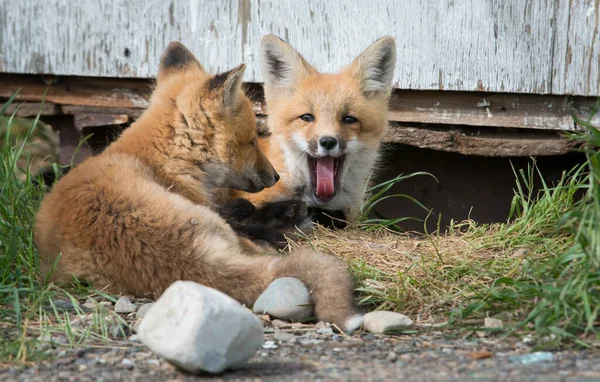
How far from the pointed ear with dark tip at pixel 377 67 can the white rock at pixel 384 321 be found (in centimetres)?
218

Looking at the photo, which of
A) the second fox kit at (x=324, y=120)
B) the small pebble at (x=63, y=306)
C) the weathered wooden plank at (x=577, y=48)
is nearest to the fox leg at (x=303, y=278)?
the small pebble at (x=63, y=306)

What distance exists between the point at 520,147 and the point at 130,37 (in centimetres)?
301

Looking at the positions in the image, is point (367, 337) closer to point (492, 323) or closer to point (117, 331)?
point (492, 323)

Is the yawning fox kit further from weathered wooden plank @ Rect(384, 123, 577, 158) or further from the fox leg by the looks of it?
weathered wooden plank @ Rect(384, 123, 577, 158)

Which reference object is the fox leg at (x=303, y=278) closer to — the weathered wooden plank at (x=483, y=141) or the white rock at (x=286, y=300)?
the white rock at (x=286, y=300)

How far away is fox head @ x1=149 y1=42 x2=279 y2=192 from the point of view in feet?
12.7

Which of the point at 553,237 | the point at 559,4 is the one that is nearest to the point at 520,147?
the point at 559,4

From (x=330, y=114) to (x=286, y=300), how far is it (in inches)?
70.6

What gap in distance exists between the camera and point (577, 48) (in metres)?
4.75

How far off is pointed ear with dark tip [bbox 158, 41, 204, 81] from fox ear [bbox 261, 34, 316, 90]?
A: 0.57 metres

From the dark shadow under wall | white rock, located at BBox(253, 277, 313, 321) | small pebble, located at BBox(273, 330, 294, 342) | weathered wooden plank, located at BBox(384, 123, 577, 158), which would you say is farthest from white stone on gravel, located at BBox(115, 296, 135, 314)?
the dark shadow under wall

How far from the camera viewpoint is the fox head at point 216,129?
3.87 m

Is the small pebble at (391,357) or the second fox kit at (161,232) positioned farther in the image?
the second fox kit at (161,232)

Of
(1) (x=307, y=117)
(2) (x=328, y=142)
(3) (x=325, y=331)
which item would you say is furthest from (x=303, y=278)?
(1) (x=307, y=117)
